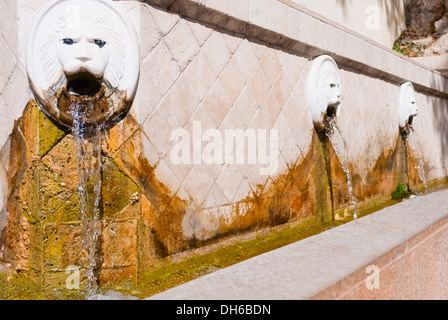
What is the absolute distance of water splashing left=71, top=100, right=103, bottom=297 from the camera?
6.36 ft

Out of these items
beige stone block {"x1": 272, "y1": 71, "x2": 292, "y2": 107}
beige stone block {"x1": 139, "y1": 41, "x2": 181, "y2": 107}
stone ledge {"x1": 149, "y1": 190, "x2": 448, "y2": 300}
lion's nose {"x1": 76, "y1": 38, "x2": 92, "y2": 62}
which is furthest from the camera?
beige stone block {"x1": 272, "y1": 71, "x2": 292, "y2": 107}

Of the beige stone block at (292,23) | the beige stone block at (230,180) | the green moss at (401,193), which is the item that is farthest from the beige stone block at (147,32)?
the green moss at (401,193)

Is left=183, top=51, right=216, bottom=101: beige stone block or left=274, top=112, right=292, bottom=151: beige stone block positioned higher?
left=183, top=51, right=216, bottom=101: beige stone block

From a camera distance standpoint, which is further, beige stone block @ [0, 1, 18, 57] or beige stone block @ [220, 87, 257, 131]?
beige stone block @ [220, 87, 257, 131]

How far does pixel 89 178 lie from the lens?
1.96 m

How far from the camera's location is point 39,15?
1924mm

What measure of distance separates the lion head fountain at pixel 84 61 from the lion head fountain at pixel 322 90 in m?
1.60

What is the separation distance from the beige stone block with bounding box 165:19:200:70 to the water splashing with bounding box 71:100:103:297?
1.61 ft

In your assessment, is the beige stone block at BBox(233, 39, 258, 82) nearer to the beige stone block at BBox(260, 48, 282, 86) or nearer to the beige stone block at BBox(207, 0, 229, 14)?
the beige stone block at BBox(260, 48, 282, 86)

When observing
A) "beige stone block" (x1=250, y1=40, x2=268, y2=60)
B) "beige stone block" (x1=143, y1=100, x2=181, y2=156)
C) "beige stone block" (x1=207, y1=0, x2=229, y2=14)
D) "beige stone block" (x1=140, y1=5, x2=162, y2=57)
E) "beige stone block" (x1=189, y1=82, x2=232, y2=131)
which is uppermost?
"beige stone block" (x1=207, y1=0, x2=229, y2=14)

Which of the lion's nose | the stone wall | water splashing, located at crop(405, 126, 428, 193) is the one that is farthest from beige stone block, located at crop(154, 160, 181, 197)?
water splashing, located at crop(405, 126, 428, 193)

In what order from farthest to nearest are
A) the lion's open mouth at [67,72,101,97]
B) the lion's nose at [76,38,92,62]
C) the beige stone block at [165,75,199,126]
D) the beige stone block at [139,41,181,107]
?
the beige stone block at [165,75,199,126] → the beige stone block at [139,41,181,107] → the lion's open mouth at [67,72,101,97] → the lion's nose at [76,38,92,62]

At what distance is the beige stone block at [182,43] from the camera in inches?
85.8
